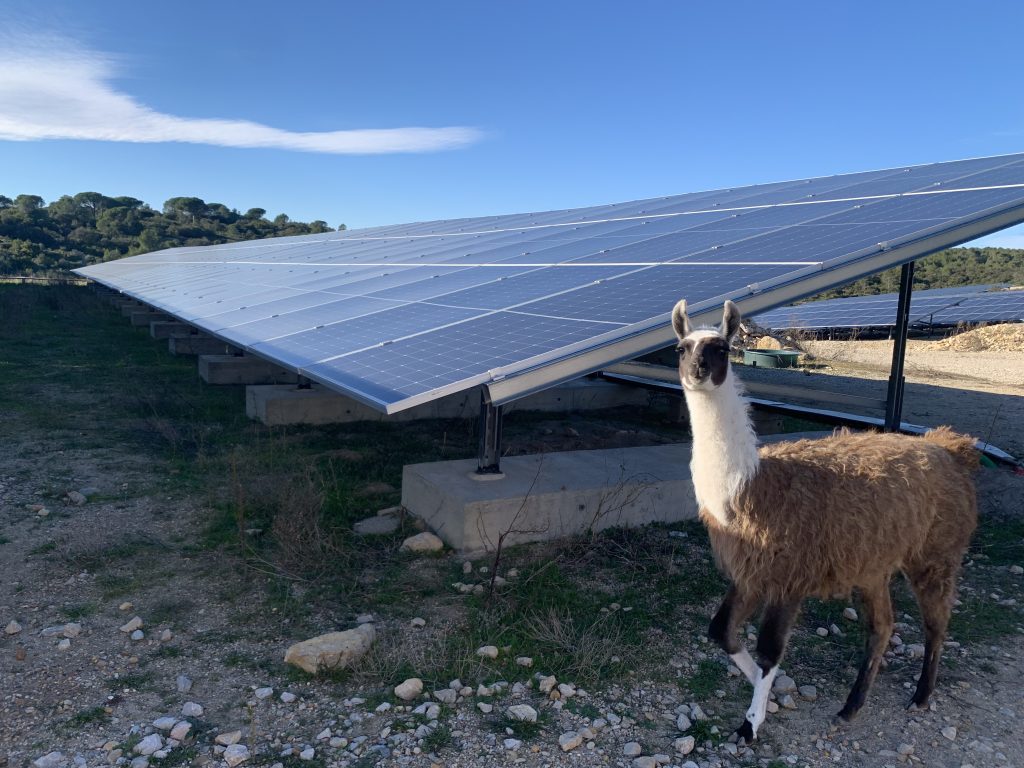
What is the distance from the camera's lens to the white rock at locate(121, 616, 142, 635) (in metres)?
5.48

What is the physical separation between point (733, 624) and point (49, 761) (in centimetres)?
374

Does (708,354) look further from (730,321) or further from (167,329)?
(167,329)

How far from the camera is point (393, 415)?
12844 millimetres

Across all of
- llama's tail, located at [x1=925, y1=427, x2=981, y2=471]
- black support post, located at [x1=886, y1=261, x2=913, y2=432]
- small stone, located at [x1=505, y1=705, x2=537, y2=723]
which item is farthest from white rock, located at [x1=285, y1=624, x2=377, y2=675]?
black support post, located at [x1=886, y1=261, x2=913, y2=432]

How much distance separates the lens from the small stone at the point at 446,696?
4.69m

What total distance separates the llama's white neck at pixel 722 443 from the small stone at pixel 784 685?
1.47 m

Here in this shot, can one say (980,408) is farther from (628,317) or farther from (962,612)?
(628,317)

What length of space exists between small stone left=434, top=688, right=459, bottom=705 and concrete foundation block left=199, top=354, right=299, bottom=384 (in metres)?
11.4

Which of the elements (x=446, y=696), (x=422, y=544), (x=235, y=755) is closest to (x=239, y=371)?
(x=422, y=544)

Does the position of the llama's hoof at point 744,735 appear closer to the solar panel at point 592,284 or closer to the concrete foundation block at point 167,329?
the solar panel at point 592,284

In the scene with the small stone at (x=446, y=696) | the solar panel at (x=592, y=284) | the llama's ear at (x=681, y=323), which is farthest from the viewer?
the solar panel at (x=592, y=284)

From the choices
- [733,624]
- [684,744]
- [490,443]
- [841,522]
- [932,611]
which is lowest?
[684,744]

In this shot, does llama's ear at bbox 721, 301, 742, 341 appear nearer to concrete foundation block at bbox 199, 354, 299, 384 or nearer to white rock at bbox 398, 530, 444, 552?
white rock at bbox 398, 530, 444, 552

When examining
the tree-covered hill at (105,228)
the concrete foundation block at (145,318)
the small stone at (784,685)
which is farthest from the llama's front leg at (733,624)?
the tree-covered hill at (105,228)
